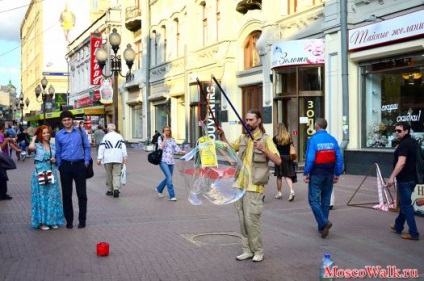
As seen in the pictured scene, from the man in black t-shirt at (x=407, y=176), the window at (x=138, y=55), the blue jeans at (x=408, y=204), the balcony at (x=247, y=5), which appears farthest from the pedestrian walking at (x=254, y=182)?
the window at (x=138, y=55)

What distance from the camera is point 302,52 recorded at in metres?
19.0

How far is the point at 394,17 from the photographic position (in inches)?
613

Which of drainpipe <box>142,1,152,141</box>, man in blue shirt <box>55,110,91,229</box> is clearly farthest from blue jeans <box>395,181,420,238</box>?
drainpipe <box>142,1,152,141</box>

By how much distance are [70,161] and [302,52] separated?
12.0 m

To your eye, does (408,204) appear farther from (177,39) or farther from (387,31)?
(177,39)

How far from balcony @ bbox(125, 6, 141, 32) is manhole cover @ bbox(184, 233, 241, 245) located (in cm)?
3226

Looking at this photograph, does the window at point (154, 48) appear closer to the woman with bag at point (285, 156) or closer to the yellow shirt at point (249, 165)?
the woman with bag at point (285, 156)

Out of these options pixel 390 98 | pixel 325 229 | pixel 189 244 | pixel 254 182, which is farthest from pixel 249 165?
pixel 390 98

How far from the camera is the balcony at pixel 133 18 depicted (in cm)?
3892

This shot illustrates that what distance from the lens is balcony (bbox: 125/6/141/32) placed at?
38.9 metres

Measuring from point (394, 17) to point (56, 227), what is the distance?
37.5 feet

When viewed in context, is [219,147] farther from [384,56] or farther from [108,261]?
[384,56]

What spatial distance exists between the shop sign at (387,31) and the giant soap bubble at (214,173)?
32.2 ft

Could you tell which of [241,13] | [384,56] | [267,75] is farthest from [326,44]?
[241,13]
